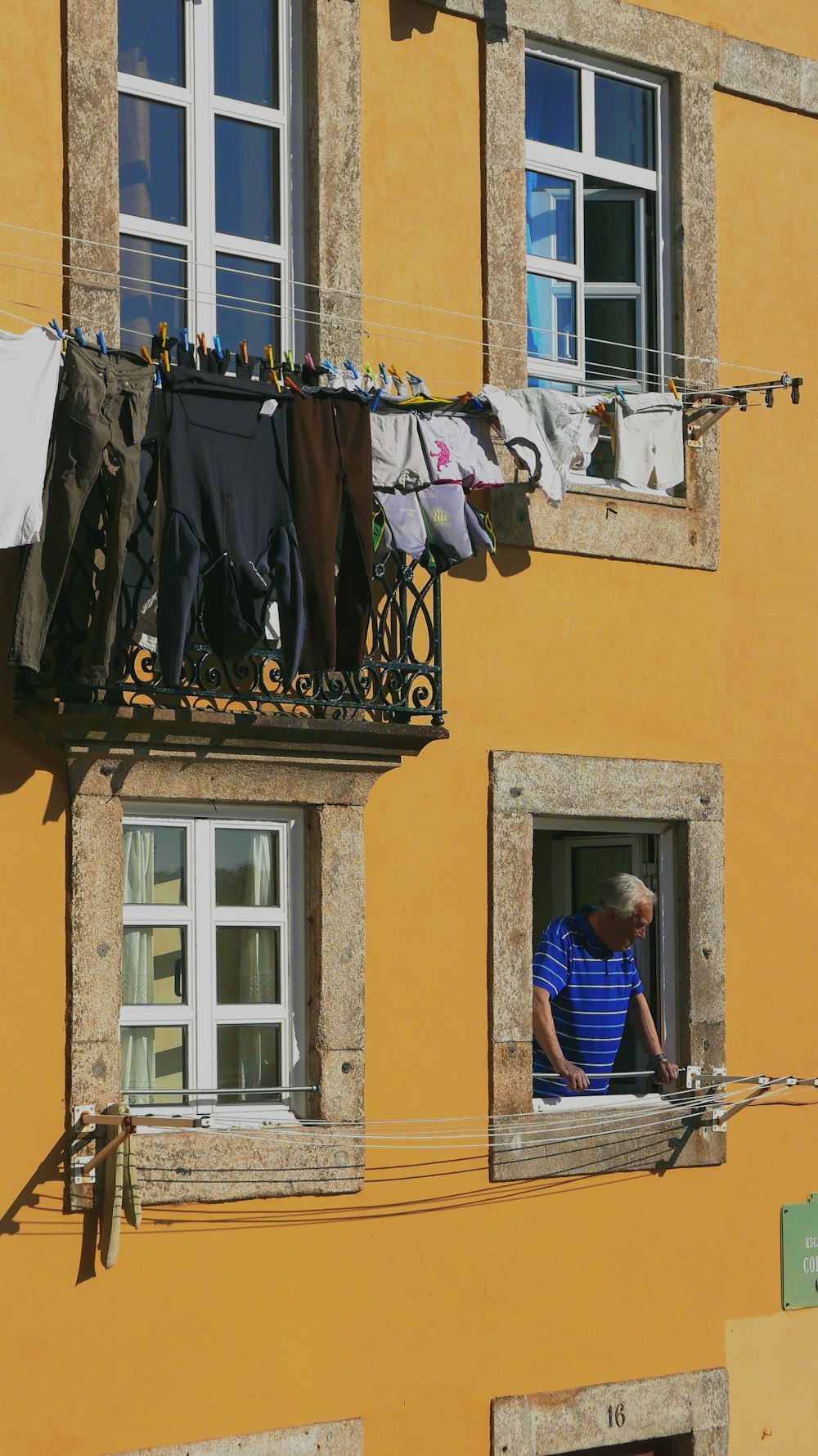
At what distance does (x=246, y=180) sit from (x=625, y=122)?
2058 mm

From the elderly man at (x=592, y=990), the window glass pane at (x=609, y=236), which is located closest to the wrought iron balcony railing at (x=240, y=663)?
the elderly man at (x=592, y=990)

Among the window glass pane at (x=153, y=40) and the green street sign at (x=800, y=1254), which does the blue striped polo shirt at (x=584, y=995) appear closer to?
the green street sign at (x=800, y=1254)

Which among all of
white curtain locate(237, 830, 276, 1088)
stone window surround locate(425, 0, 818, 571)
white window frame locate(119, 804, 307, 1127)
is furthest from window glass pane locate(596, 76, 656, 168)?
white curtain locate(237, 830, 276, 1088)

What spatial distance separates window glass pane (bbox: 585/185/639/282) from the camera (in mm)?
9875

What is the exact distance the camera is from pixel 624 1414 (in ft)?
30.0

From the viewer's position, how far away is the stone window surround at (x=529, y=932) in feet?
29.4

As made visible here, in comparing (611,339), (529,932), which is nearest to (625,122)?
(611,339)

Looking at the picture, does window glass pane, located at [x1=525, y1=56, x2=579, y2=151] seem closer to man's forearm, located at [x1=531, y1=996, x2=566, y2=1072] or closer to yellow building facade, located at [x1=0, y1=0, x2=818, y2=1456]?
yellow building facade, located at [x1=0, y1=0, x2=818, y2=1456]

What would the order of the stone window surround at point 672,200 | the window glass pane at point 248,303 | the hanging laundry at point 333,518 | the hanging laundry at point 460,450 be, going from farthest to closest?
the stone window surround at point 672,200, the window glass pane at point 248,303, the hanging laundry at point 460,450, the hanging laundry at point 333,518

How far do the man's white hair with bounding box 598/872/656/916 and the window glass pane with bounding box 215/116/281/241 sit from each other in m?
2.89

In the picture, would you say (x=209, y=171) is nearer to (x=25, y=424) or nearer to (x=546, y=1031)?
(x=25, y=424)

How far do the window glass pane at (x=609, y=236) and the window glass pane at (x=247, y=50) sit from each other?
167 centimetres

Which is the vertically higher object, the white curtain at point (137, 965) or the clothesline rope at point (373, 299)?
the clothesline rope at point (373, 299)

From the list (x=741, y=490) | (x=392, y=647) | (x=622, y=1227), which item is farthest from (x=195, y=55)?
(x=622, y=1227)
